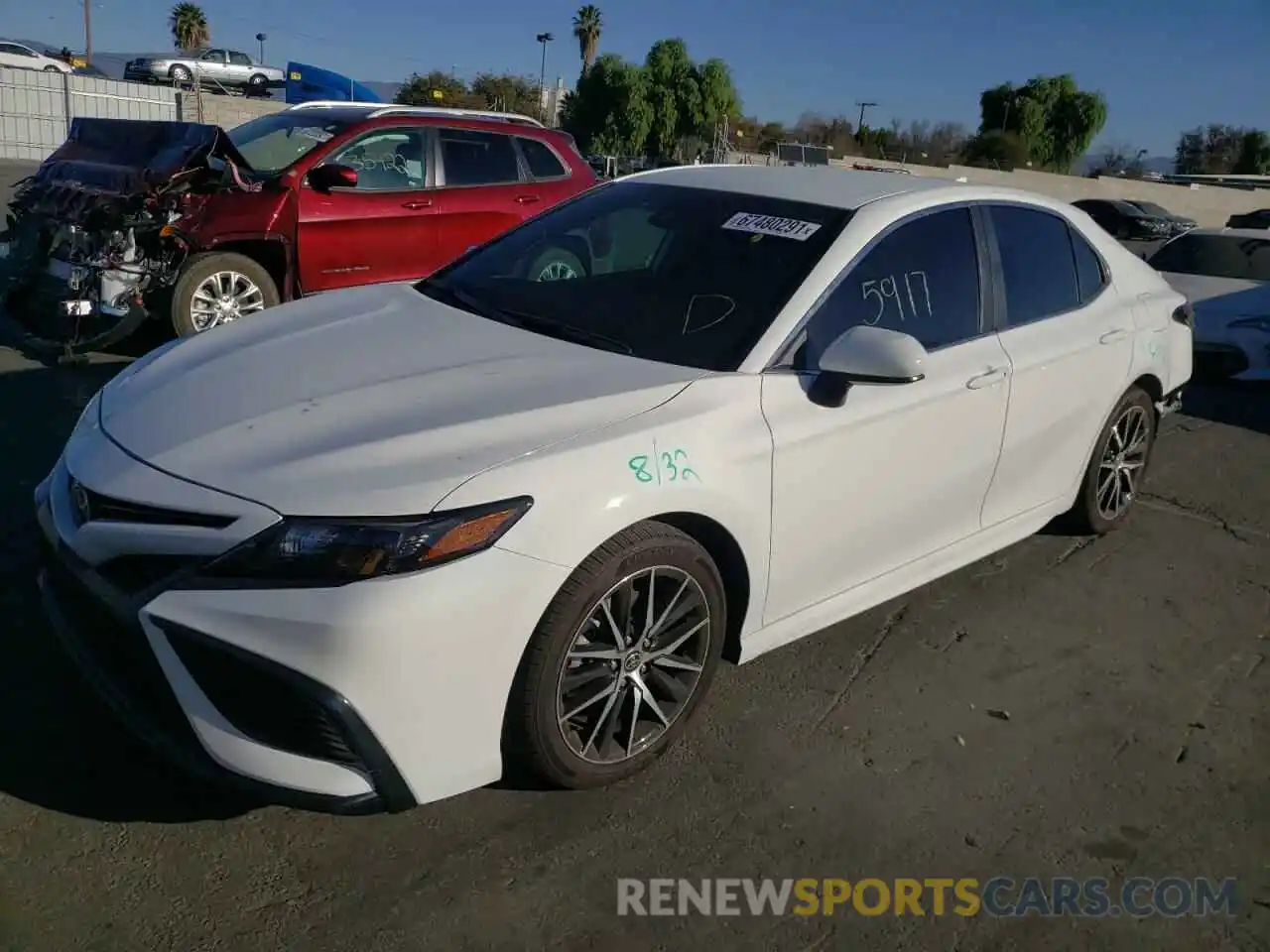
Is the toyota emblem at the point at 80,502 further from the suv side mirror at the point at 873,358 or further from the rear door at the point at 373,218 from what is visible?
the rear door at the point at 373,218

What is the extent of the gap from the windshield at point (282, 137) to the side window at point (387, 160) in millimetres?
182

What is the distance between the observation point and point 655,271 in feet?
12.4

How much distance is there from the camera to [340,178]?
7.41m

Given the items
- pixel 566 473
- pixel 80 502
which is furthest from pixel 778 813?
pixel 80 502

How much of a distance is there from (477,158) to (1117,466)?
214 inches

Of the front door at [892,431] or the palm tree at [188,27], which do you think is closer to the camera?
the front door at [892,431]

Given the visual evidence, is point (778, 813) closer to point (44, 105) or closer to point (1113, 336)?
point (1113, 336)

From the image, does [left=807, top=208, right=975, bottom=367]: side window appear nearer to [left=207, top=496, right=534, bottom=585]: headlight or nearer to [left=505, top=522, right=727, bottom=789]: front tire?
[left=505, top=522, right=727, bottom=789]: front tire

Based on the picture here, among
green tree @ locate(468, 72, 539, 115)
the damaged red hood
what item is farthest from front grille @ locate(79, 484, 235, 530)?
green tree @ locate(468, 72, 539, 115)

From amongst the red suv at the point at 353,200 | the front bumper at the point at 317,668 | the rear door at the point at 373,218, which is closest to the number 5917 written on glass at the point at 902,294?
the front bumper at the point at 317,668

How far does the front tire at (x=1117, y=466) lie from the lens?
4859mm

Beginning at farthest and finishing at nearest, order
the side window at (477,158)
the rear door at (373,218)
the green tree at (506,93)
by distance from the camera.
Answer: the green tree at (506,93) < the side window at (477,158) < the rear door at (373,218)

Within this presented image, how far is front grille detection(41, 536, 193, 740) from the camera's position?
2512 mm

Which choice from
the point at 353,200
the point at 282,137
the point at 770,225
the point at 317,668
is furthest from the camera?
the point at 282,137
